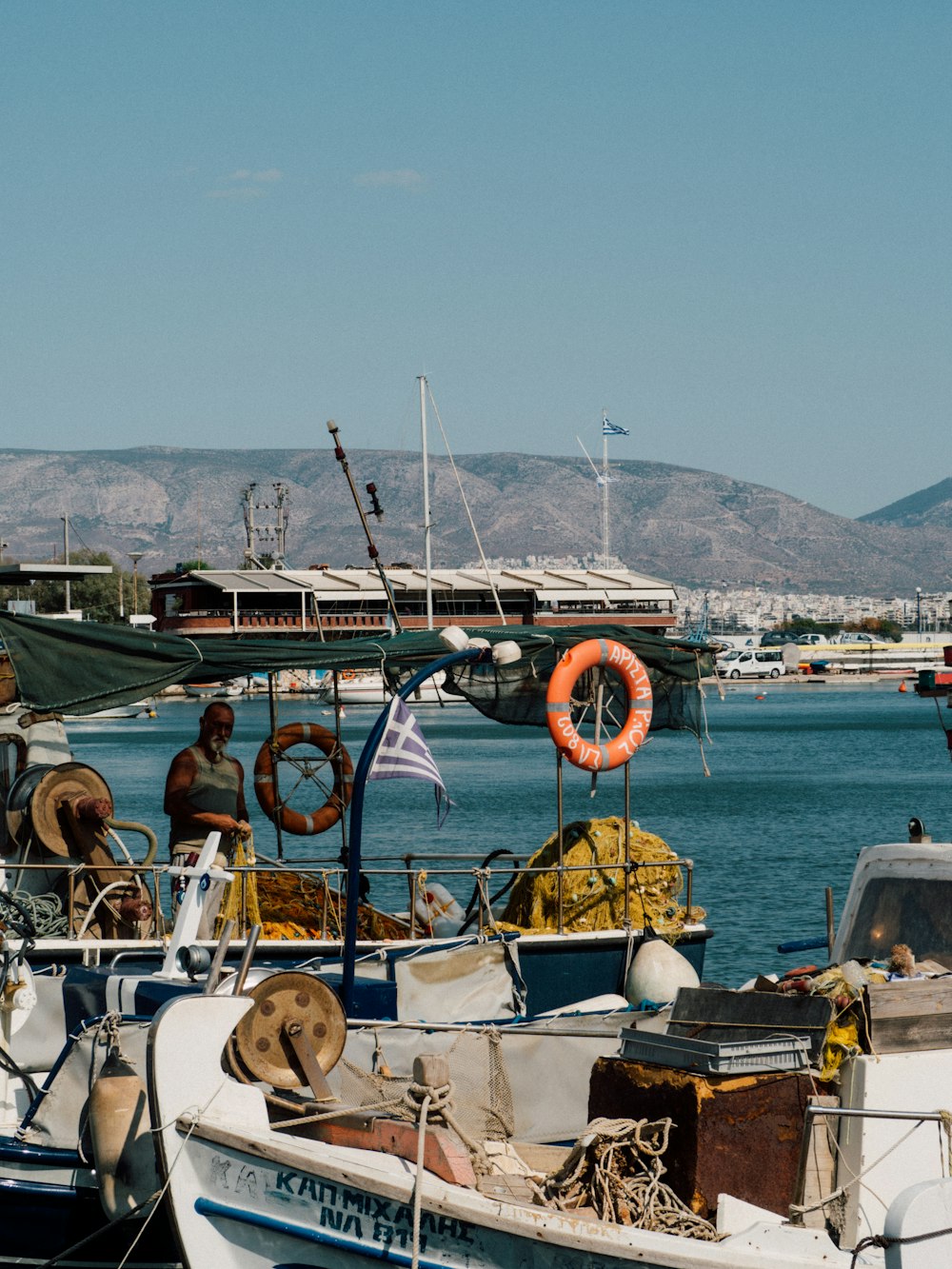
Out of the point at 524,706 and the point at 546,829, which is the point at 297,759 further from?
the point at 546,829

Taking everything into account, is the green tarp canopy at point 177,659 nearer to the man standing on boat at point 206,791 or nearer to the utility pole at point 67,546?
the man standing on boat at point 206,791

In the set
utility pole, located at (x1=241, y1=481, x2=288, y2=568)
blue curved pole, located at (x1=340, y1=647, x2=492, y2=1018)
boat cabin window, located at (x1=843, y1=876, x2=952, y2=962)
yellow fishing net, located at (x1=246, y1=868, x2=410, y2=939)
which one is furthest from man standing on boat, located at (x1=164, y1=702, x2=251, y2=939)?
utility pole, located at (x1=241, y1=481, x2=288, y2=568)

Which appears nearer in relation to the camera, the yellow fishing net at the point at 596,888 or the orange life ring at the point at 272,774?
the yellow fishing net at the point at 596,888

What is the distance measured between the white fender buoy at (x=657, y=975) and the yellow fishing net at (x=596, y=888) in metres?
0.97

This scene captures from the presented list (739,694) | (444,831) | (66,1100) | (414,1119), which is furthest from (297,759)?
(739,694)

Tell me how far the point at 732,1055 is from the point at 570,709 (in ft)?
20.3

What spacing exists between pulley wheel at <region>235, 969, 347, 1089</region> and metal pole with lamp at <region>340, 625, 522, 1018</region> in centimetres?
166

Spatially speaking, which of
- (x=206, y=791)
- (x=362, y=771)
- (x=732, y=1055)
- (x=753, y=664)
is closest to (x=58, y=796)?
(x=206, y=791)

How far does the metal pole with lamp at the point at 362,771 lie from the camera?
11000mm

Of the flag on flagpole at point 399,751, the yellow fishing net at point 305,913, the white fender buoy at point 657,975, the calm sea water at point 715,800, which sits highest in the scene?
the flag on flagpole at point 399,751

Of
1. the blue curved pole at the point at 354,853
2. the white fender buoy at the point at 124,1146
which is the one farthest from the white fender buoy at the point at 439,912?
the white fender buoy at the point at 124,1146

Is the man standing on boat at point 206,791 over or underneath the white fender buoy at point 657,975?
over

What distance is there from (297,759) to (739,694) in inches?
4948

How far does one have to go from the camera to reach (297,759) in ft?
54.7
